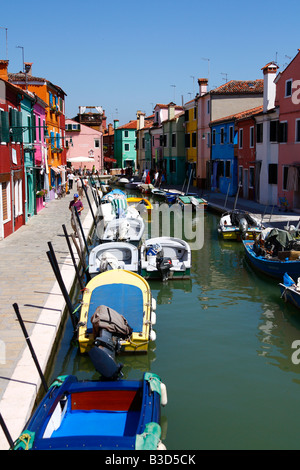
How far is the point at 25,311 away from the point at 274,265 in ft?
24.6

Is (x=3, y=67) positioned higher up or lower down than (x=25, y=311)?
higher up

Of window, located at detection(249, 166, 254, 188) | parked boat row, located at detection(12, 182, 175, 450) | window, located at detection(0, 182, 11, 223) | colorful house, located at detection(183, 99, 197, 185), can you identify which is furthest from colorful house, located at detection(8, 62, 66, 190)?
parked boat row, located at detection(12, 182, 175, 450)

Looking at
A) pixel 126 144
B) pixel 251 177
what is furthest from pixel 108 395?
pixel 126 144

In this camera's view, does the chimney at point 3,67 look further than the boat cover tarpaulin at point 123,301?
Yes

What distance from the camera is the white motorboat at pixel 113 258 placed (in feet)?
45.3

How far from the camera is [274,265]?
15375mm

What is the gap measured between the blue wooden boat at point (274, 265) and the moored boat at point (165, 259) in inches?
86.0

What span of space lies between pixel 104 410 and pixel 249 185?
2804 cm

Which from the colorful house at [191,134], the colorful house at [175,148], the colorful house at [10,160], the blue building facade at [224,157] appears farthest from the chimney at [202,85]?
the colorful house at [10,160]

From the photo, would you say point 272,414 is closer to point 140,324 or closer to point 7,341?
point 140,324

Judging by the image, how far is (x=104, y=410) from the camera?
23.8 ft

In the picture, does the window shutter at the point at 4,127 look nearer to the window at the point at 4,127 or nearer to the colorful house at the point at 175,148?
the window at the point at 4,127

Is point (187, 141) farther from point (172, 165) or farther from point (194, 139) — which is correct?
point (172, 165)
